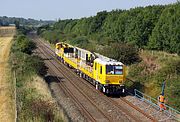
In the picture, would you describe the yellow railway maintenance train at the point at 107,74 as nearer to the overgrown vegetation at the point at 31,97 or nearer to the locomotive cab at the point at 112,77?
the locomotive cab at the point at 112,77

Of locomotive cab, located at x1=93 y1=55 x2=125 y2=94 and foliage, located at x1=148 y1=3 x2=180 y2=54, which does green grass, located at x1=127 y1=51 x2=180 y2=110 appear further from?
locomotive cab, located at x1=93 y1=55 x2=125 y2=94

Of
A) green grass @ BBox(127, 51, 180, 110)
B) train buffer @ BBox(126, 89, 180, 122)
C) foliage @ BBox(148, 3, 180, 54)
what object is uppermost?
foliage @ BBox(148, 3, 180, 54)

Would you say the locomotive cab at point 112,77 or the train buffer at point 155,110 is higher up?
the locomotive cab at point 112,77

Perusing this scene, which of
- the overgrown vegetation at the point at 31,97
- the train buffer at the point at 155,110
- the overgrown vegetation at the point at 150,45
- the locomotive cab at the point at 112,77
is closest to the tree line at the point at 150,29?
the overgrown vegetation at the point at 150,45

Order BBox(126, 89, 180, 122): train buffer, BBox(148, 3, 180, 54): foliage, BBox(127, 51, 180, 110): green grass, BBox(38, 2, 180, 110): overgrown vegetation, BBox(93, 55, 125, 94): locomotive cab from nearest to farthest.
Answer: BBox(126, 89, 180, 122): train buffer
BBox(127, 51, 180, 110): green grass
BBox(93, 55, 125, 94): locomotive cab
BBox(38, 2, 180, 110): overgrown vegetation
BBox(148, 3, 180, 54): foliage

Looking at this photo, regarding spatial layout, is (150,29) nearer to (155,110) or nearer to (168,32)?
(168,32)

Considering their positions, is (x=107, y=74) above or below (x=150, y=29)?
below

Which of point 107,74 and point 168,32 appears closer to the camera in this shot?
point 107,74

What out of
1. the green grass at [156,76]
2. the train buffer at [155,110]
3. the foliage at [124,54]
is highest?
the foliage at [124,54]

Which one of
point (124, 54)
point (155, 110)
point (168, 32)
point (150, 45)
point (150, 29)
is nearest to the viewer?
point (155, 110)

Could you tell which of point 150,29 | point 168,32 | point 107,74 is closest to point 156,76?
point 107,74

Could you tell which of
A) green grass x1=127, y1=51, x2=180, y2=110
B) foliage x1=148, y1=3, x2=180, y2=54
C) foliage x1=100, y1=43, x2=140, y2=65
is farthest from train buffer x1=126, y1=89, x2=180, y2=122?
foliage x1=148, y1=3, x2=180, y2=54

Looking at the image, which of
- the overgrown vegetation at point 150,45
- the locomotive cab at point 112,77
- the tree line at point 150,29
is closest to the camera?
the locomotive cab at point 112,77

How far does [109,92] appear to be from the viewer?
1065 inches
